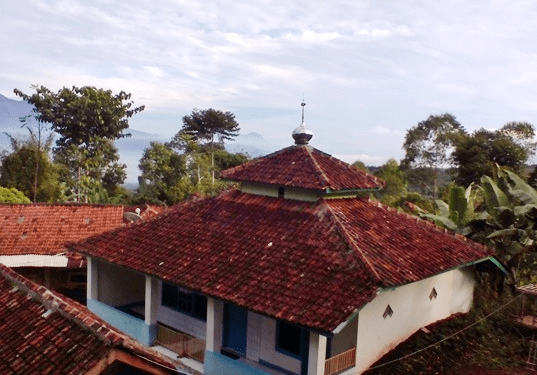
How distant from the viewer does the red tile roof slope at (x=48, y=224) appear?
18.1m

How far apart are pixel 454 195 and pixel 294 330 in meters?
7.20

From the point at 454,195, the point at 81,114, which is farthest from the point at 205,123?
the point at 454,195

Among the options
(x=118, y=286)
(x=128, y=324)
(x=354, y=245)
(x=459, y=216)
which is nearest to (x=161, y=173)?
(x=118, y=286)

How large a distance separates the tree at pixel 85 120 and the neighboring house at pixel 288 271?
2670cm

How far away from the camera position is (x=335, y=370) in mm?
9969

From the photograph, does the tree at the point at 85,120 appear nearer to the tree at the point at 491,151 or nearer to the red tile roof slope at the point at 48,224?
the red tile roof slope at the point at 48,224

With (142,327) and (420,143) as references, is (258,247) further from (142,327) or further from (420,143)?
(420,143)

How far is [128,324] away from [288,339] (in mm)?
4705

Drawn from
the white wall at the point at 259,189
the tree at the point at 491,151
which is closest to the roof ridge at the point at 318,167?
the white wall at the point at 259,189

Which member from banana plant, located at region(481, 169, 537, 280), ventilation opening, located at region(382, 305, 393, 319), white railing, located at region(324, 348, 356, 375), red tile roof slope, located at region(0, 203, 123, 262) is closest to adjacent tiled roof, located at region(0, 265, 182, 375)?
white railing, located at region(324, 348, 356, 375)

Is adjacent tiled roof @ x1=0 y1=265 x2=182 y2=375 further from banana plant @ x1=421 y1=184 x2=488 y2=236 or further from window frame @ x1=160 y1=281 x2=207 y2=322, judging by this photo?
banana plant @ x1=421 y1=184 x2=488 y2=236

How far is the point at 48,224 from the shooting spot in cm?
1919

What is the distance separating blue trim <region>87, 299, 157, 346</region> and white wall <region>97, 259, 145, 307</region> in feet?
1.90

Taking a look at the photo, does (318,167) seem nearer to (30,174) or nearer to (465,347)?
(465,347)
